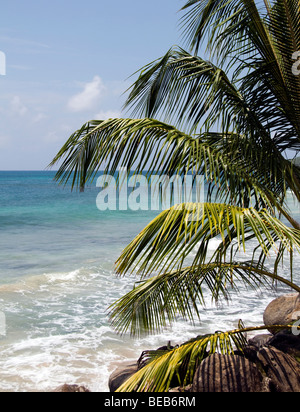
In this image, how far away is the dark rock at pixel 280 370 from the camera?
4.17 meters

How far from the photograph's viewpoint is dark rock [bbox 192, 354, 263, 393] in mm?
3934

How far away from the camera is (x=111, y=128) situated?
152 inches

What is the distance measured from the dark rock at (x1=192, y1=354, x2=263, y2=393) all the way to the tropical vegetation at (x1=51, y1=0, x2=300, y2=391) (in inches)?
4.0

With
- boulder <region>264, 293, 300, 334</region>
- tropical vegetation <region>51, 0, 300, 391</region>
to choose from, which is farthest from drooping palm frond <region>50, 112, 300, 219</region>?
boulder <region>264, 293, 300, 334</region>

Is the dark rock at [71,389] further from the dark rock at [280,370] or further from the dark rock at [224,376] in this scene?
the dark rock at [280,370]

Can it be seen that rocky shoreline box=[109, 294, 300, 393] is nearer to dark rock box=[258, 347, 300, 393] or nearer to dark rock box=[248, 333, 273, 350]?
dark rock box=[258, 347, 300, 393]

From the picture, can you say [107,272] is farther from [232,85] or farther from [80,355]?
[232,85]

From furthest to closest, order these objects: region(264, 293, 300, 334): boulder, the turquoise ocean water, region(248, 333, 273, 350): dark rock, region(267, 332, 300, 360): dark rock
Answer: region(264, 293, 300, 334): boulder → the turquoise ocean water → region(248, 333, 273, 350): dark rock → region(267, 332, 300, 360): dark rock

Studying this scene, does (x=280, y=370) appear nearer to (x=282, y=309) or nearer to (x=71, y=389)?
(x=71, y=389)

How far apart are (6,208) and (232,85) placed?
3424cm

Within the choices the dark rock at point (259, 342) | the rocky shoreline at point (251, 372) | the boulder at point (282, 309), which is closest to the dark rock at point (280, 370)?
the rocky shoreline at point (251, 372)

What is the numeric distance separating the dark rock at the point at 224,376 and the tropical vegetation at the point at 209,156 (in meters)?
0.10

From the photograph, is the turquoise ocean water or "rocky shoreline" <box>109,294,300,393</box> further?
the turquoise ocean water

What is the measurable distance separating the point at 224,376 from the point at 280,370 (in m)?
0.69
